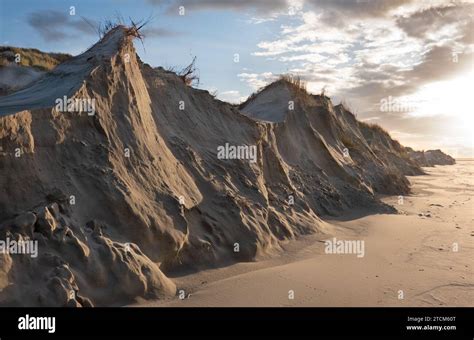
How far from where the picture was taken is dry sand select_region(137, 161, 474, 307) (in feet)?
15.9

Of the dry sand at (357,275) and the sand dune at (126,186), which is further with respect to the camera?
the dry sand at (357,275)

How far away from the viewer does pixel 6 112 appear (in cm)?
482

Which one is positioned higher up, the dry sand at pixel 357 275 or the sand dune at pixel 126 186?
the sand dune at pixel 126 186

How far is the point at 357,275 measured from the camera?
5.79 metres

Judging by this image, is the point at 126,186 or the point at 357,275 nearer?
the point at 126,186

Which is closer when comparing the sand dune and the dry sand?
the sand dune

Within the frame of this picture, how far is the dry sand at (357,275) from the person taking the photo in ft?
15.9

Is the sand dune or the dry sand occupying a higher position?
the sand dune

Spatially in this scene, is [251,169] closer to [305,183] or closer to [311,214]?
[311,214]

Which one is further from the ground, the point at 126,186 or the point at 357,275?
the point at 126,186
